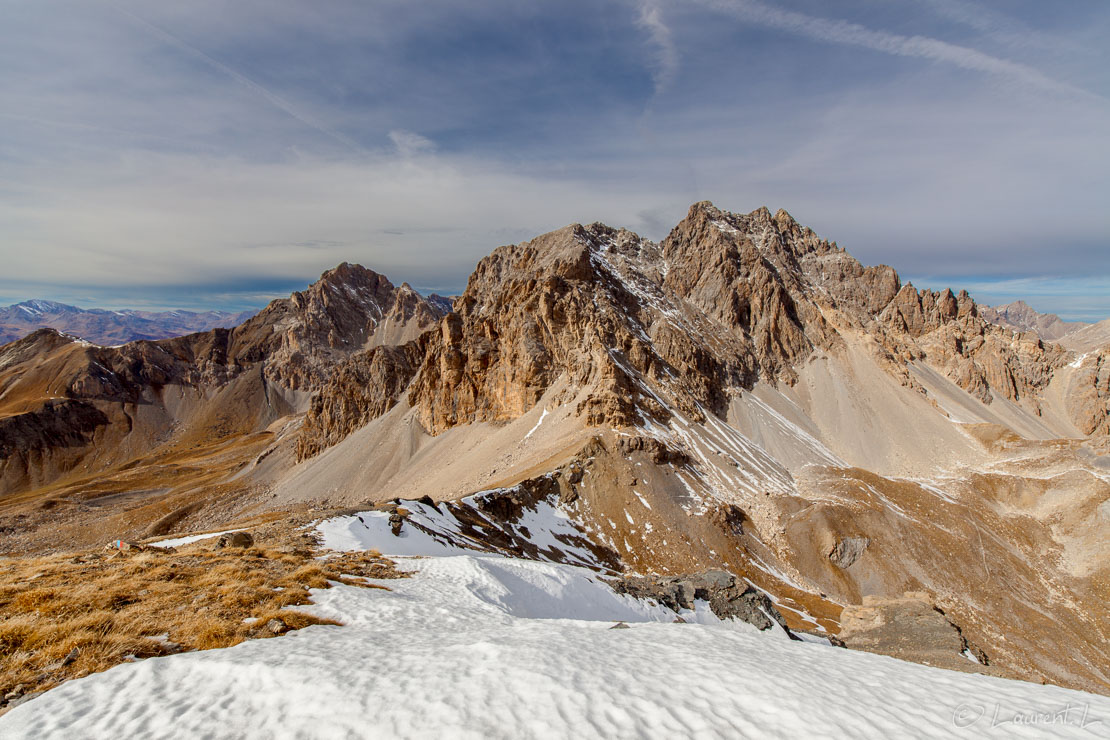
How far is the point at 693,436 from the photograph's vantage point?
220ft

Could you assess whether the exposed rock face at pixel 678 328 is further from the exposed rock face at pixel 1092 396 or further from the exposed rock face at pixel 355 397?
the exposed rock face at pixel 1092 396

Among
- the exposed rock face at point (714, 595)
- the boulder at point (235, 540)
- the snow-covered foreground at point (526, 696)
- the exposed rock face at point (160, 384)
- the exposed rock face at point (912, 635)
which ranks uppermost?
the snow-covered foreground at point (526, 696)

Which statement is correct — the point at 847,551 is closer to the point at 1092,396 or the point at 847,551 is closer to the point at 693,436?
the point at 693,436

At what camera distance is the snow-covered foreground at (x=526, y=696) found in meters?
5.33

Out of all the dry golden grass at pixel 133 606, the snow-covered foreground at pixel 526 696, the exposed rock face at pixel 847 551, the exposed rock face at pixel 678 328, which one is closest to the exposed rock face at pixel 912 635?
the snow-covered foreground at pixel 526 696

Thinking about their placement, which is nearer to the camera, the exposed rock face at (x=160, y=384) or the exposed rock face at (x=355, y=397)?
the exposed rock face at (x=355, y=397)

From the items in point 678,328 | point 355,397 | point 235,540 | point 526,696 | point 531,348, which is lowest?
point 355,397

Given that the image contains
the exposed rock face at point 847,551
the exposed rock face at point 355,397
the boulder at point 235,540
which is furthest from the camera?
the exposed rock face at point 355,397

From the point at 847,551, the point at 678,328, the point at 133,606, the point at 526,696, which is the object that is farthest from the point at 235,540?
the point at 678,328

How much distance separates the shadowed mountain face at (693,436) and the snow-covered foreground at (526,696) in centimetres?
2092

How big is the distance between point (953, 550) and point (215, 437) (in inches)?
7557

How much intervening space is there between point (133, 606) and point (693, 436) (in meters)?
Answer: 65.5

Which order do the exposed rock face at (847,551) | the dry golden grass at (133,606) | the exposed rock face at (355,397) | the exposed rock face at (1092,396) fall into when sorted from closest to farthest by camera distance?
the dry golden grass at (133,606) → the exposed rock face at (847,551) → the exposed rock face at (355,397) → the exposed rock face at (1092,396)

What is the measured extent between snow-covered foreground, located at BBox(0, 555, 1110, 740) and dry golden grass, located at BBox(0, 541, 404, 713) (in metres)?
0.85
